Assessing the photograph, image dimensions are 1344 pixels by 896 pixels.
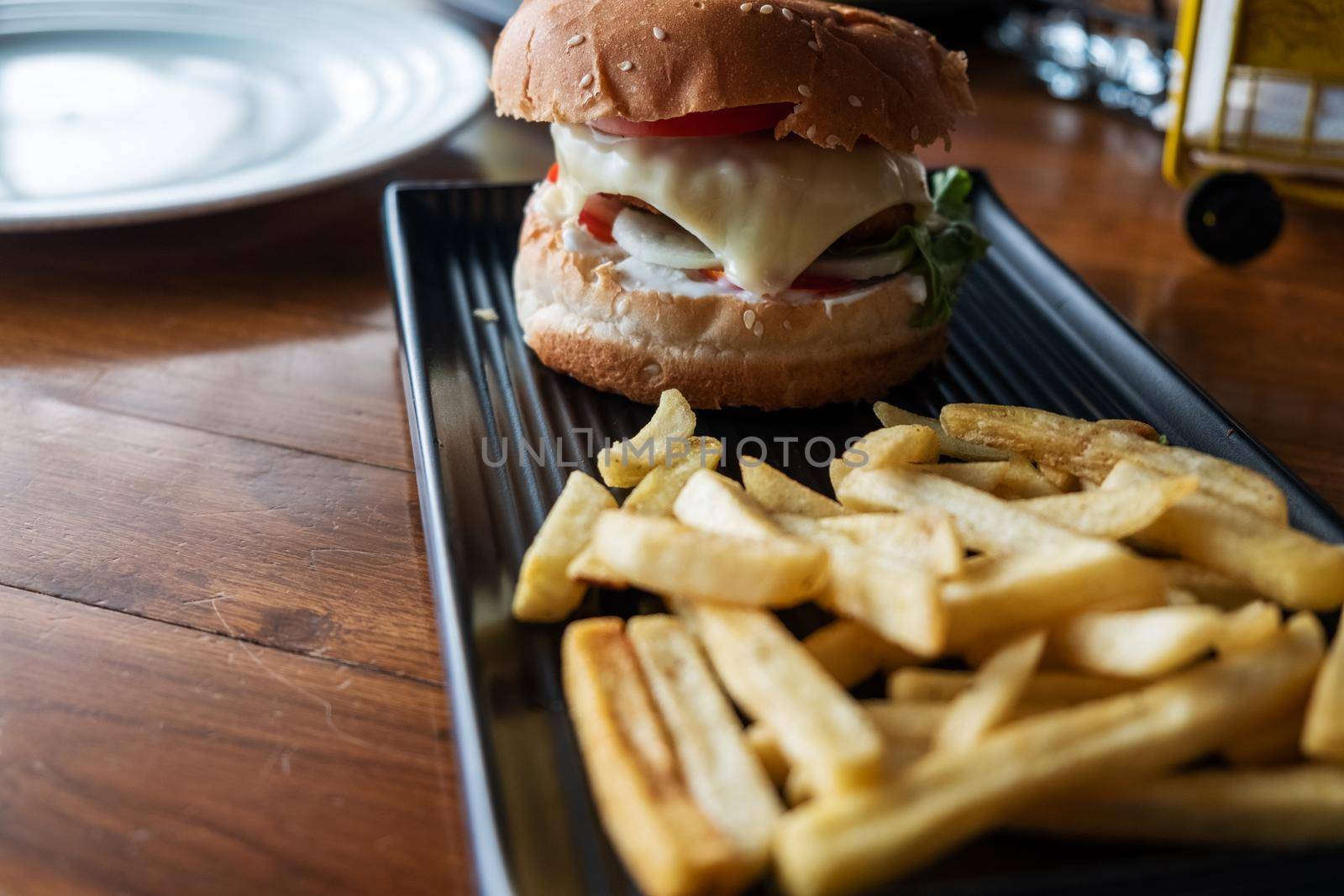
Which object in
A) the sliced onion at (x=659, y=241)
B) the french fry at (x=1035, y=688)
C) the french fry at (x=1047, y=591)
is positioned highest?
the sliced onion at (x=659, y=241)

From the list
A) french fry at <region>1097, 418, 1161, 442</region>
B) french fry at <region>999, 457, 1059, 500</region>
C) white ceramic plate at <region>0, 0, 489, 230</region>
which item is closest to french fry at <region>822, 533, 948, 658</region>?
french fry at <region>999, 457, 1059, 500</region>

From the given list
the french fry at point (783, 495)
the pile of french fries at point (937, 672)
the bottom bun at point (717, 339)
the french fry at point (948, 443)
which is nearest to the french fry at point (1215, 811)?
the pile of french fries at point (937, 672)

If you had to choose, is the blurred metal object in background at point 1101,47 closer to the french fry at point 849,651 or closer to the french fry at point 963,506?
the french fry at point 963,506

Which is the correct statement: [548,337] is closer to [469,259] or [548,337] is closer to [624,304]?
[624,304]

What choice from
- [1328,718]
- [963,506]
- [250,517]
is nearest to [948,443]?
[963,506]

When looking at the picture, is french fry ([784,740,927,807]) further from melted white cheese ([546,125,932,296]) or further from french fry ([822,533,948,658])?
melted white cheese ([546,125,932,296])
